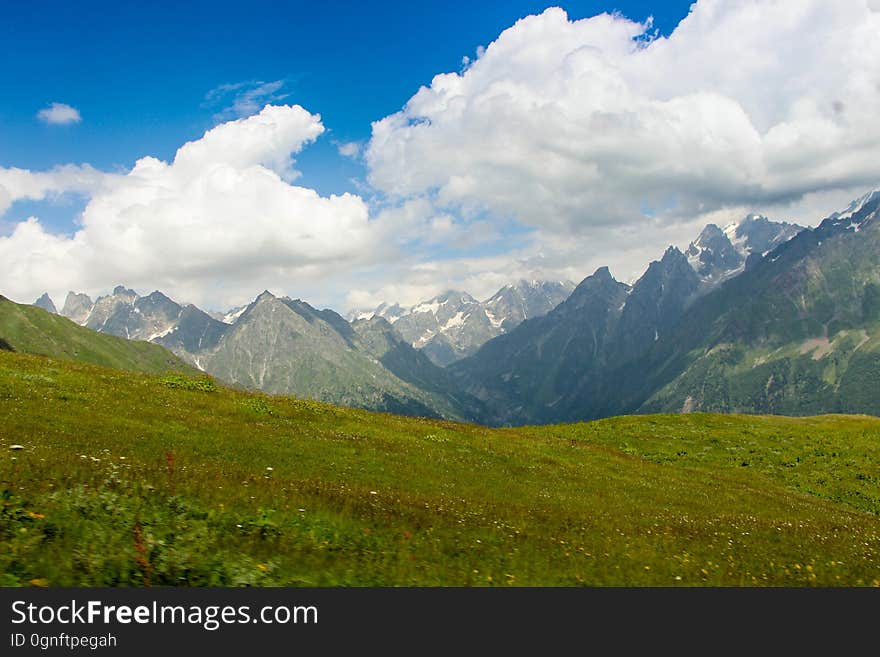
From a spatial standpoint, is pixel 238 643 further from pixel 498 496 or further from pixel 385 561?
pixel 498 496

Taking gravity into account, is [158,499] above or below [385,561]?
above

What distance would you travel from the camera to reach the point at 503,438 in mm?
41094

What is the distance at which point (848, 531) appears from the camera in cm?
2097

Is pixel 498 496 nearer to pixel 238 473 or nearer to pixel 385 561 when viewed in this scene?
pixel 238 473

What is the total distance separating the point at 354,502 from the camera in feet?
48.4

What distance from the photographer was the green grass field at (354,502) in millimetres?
9117

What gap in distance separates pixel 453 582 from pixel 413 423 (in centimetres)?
3078

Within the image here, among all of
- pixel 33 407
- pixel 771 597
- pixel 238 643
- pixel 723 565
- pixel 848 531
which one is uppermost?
pixel 33 407

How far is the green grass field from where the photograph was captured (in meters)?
9.12

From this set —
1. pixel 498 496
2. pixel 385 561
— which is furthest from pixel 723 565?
pixel 498 496

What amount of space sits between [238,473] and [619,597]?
13.0m

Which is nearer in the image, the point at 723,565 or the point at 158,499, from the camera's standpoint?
the point at 158,499

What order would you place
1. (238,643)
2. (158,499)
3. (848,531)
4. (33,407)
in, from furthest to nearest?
(33,407)
(848,531)
(158,499)
(238,643)

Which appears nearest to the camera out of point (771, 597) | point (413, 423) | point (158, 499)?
point (771, 597)
